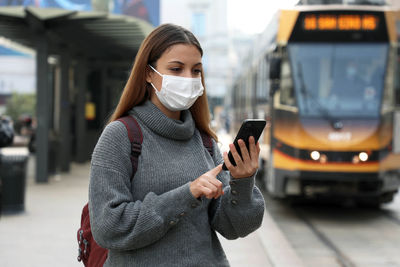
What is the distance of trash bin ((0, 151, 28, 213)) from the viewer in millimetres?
8375

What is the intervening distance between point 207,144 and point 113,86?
16071 millimetres

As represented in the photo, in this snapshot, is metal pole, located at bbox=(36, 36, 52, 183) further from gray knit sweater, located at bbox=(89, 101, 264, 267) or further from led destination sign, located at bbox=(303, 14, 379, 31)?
gray knit sweater, located at bbox=(89, 101, 264, 267)

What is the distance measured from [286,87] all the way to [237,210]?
22.8ft

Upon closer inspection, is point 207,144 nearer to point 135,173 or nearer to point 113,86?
point 135,173

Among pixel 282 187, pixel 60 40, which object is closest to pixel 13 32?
pixel 60 40

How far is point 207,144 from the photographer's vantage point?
2.40 m

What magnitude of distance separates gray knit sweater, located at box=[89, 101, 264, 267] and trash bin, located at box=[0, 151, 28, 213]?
6.63m

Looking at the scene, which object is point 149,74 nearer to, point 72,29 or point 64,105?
point 72,29

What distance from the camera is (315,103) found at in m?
8.72

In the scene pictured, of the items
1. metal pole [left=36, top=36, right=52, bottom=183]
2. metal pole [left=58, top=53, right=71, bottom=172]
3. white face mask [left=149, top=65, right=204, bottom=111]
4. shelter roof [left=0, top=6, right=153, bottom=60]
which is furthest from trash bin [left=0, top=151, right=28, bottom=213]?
white face mask [left=149, top=65, right=204, bottom=111]

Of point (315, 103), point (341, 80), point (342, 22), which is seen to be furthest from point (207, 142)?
point (342, 22)

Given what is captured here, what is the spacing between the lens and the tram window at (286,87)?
8867 millimetres

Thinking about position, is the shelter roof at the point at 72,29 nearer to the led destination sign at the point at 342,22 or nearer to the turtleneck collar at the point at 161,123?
the led destination sign at the point at 342,22

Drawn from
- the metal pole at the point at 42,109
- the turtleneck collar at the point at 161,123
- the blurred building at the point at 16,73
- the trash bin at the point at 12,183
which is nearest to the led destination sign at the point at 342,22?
the trash bin at the point at 12,183
